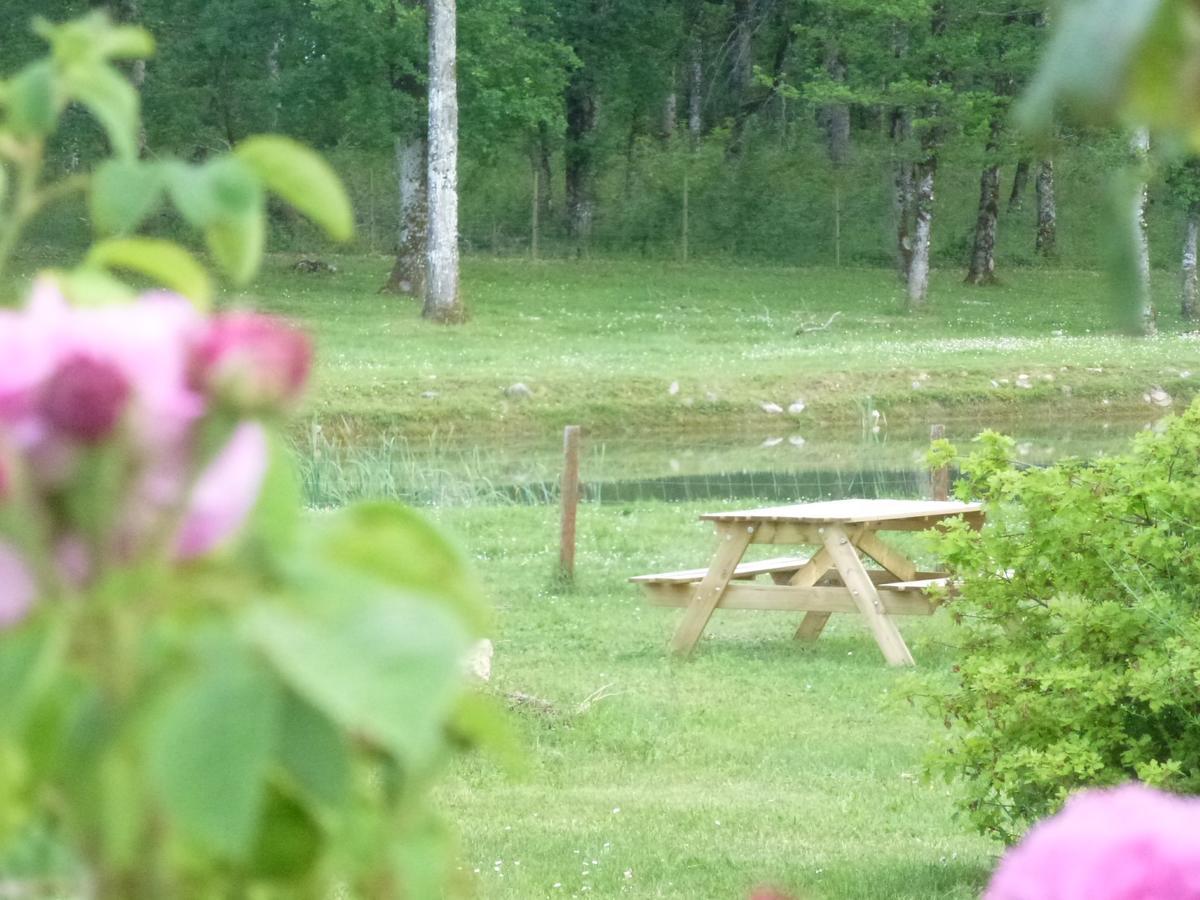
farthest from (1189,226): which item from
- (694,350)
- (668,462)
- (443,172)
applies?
(668,462)

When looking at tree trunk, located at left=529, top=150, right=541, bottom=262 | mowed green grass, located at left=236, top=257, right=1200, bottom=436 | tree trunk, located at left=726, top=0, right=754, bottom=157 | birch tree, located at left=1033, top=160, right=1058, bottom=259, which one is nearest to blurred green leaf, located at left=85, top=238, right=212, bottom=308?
mowed green grass, located at left=236, top=257, right=1200, bottom=436


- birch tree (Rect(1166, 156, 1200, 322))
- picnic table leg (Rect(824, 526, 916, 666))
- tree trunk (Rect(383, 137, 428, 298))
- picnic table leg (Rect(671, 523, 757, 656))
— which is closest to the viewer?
A: picnic table leg (Rect(824, 526, 916, 666))

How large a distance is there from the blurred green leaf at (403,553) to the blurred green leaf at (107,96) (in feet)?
0.67

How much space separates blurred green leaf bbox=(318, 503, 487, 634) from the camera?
556mm

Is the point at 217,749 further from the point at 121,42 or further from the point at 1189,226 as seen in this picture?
the point at 1189,226

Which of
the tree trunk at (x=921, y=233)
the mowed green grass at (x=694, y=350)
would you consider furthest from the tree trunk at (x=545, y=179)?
the tree trunk at (x=921, y=233)

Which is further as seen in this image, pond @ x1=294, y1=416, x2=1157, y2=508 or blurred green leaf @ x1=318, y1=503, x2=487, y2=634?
pond @ x1=294, y1=416, x2=1157, y2=508

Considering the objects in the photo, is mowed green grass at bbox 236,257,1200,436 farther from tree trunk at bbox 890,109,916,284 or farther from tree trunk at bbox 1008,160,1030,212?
tree trunk at bbox 1008,160,1030,212

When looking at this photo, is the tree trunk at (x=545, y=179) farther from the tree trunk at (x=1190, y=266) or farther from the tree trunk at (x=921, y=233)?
the tree trunk at (x=1190, y=266)

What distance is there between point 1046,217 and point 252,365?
3581cm

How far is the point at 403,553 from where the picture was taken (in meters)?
0.56

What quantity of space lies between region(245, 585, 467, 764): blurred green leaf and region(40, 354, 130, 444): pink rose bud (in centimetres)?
6

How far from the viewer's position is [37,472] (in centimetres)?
45

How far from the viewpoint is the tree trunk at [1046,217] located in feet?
114
